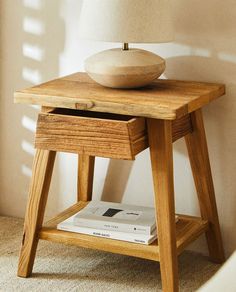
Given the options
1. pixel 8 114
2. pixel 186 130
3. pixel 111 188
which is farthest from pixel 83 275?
pixel 8 114

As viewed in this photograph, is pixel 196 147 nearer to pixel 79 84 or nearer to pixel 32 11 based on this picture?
pixel 79 84

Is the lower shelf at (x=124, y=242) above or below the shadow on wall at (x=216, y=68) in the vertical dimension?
below

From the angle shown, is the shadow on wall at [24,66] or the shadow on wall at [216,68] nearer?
the shadow on wall at [216,68]

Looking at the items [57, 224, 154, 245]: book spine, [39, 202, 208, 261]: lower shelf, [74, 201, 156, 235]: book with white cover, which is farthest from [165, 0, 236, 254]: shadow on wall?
[57, 224, 154, 245]: book spine

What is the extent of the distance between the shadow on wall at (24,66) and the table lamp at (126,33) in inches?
15.2

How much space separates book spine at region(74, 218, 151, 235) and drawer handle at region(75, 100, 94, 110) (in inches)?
13.1

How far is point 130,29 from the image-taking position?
1716mm

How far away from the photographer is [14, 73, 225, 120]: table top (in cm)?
164

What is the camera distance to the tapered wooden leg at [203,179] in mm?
1907

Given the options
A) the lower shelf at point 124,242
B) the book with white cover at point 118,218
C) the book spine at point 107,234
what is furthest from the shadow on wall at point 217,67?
the book spine at point 107,234

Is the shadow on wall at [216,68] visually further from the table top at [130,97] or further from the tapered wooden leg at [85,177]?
the tapered wooden leg at [85,177]

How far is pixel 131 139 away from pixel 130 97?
132mm

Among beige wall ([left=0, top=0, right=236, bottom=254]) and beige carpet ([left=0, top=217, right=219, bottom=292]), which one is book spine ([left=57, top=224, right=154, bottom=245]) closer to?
beige carpet ([left=0, top=217, right=219, bottom=292])

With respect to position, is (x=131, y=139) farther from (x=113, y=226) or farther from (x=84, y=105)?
(x=113, y=226)
